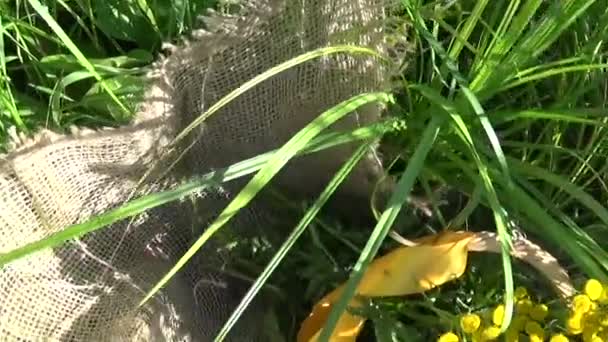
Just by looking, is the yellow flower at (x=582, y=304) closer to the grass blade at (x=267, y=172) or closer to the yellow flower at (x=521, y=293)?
the yellow flower at (x=521, y=293)

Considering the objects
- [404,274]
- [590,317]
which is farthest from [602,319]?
[404,274]

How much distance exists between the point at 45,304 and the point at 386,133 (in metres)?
0.30

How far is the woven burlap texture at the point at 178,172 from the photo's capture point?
808 mm

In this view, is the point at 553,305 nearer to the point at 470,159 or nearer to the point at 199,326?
the point at 470,159

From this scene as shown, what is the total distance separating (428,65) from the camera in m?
0.95

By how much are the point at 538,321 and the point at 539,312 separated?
1cm

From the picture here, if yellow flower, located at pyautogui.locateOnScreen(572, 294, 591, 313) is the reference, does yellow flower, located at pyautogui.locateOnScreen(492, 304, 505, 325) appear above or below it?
below

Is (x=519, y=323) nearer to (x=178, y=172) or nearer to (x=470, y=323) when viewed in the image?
(x=470, y=323)

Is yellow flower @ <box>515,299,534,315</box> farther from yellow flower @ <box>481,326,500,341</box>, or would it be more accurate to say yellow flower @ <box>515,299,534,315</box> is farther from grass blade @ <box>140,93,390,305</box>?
grass blade @ <box>140,93,390,305</box>

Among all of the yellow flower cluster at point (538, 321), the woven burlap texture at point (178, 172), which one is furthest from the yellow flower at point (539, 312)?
the woven burlap texture at point (178, 172)

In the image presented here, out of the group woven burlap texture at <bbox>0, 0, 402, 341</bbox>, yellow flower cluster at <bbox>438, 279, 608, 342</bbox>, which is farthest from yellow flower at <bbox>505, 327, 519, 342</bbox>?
woven burlap texture at <bbox>0, 0, 402, 341</bbox>

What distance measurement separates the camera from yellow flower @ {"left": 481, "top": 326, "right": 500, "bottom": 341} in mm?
754

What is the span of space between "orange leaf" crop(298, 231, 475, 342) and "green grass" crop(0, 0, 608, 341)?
0.02 m

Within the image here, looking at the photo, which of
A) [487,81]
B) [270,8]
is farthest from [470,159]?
[270,8]
